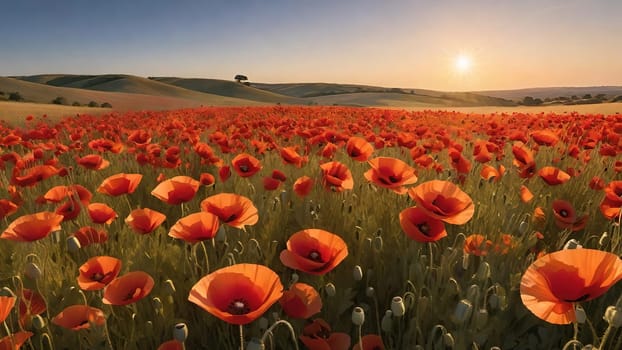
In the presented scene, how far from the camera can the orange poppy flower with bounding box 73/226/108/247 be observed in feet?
5.84

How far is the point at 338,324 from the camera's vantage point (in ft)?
5.33

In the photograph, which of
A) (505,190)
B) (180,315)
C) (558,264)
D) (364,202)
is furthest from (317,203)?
(558,264)

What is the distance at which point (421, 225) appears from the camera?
1570 millimetres

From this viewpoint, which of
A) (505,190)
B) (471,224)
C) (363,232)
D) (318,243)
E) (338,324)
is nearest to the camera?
(318,243)

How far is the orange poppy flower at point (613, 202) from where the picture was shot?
1.83 meters

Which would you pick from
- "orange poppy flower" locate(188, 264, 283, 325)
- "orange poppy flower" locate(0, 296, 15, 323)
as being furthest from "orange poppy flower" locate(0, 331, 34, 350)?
"orange poppy flower" locate(188, 264, 283, 325)

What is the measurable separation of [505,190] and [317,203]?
134 centimetres

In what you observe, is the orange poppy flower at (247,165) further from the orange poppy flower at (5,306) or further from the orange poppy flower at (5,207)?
the orange poppy flower at (5,306)

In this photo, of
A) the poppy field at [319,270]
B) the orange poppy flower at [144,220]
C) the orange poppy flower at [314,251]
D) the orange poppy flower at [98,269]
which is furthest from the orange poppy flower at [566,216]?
the orange poppy flower at [98,269]

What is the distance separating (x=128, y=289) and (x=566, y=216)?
192 cm

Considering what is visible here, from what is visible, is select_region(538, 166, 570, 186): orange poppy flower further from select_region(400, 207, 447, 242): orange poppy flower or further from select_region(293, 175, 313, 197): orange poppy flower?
select_region(293, 175, 313, 197): orange poppy flower

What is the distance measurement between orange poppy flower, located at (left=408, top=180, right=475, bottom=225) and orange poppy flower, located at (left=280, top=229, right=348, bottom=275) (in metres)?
0.36

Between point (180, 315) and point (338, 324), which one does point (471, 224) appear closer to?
point (338, 324)

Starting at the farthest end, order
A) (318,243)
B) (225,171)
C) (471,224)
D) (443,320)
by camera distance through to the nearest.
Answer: (225,171), (471,224), (443,320), (318,243)
